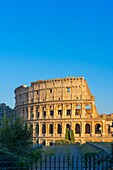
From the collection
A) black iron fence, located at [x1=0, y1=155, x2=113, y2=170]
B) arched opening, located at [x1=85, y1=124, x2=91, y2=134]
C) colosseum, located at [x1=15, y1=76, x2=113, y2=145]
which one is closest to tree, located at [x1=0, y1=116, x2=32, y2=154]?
black iron fence, located at [x1=0, y1=155, x2=113, y2=170]

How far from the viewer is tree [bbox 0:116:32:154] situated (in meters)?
20.0

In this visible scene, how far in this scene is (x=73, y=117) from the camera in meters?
69.6

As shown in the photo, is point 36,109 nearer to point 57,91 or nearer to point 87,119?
point 57,91

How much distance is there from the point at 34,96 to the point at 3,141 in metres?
54.0

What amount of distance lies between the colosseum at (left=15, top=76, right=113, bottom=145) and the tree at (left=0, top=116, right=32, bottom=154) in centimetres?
4673

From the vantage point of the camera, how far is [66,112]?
71.4m

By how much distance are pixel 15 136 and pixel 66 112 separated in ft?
168

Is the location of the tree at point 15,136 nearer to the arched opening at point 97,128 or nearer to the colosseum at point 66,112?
the colosseum at point 66,112

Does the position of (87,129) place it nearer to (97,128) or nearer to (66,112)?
(97,128)

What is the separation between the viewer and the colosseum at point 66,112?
6875 centimetres

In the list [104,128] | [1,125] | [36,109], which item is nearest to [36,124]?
[36,109]

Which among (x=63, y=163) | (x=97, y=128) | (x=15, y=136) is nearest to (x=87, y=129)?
(x=97, y=128)

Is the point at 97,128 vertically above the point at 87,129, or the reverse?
the point at 97,128

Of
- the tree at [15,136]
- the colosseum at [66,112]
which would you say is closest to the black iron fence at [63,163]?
the tree at [15,136]
